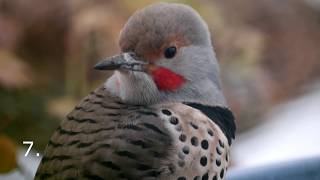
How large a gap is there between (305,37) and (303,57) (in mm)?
202

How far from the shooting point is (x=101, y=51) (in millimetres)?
4723

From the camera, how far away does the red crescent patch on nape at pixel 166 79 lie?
7.67 feet

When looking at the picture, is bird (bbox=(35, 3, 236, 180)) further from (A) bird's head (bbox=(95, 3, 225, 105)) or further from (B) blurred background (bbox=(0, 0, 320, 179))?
(B) blurred background (bbox=(0, 0, 320, 179))

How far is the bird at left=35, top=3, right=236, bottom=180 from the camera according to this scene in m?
2.26

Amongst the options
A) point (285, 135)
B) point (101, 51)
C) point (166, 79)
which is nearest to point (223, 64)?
point (285, 135)

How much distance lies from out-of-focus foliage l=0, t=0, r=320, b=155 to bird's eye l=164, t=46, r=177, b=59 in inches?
71.0

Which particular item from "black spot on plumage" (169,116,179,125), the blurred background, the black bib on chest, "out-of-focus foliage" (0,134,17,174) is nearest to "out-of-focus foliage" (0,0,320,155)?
the blurred background

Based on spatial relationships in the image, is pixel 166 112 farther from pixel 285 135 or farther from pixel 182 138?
pixel 285 135

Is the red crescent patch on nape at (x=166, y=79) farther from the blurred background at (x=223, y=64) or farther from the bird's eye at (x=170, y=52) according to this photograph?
the blurred background at (x=223, y=64)

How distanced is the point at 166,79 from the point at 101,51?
2.39m

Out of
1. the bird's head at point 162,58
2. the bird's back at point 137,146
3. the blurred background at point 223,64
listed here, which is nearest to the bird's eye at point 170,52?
the bird's head at point 162,58

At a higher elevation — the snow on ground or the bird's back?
the snow on ground

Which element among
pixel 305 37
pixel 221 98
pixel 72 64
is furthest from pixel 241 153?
pixel 221 98

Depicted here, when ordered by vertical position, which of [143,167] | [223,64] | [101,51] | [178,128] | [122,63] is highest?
[223,64]
